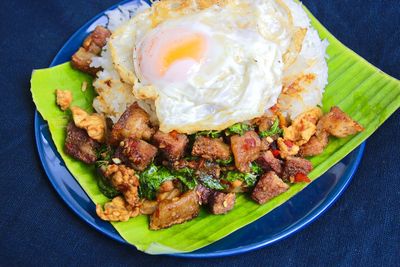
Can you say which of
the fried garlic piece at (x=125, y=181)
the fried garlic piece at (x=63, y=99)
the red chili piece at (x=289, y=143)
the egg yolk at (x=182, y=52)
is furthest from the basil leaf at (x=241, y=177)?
the fried garlic piece at (x=63, y=99)

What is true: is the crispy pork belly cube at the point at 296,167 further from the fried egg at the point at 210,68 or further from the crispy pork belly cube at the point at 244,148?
the fried egg at the point at 210,68

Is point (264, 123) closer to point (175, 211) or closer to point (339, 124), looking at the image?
point (339, 124)

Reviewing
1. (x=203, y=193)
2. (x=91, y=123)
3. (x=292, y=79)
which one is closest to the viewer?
(x=203, y=193)

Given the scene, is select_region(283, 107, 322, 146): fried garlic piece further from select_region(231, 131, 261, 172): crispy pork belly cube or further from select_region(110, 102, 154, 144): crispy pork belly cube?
select_region(110, 102, 154, 144): crispy pork belly cube

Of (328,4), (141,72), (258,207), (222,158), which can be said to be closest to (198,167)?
(222,158)

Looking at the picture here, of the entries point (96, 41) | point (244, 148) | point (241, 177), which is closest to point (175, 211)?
point (241, 177)

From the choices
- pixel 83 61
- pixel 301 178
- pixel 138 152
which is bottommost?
pixel 301 178
